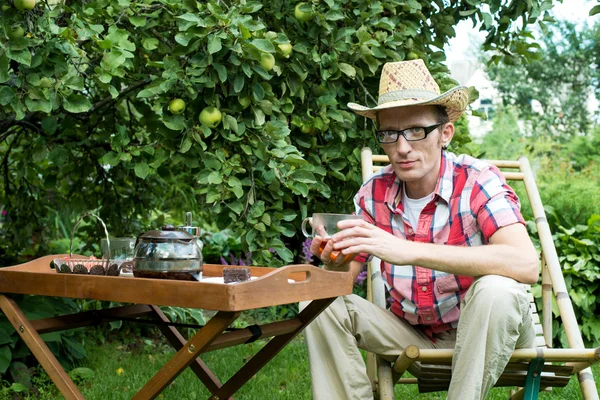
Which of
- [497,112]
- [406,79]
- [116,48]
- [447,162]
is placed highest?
[116,48]

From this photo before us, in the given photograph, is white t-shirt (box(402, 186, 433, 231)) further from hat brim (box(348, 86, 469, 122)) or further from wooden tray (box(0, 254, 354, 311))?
wooden tray (box(0, 254, 354, 311))

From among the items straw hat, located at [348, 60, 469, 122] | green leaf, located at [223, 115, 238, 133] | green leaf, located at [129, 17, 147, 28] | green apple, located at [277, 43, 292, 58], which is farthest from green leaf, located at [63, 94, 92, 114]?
straw hat, located at [348, 60, 469, 122]

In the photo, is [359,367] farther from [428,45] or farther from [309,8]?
[428,45]

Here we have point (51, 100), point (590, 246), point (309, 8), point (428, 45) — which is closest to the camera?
point (51, 100)

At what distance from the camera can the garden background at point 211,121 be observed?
2.57 meters

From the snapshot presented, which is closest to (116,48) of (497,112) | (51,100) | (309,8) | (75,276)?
(51,100)

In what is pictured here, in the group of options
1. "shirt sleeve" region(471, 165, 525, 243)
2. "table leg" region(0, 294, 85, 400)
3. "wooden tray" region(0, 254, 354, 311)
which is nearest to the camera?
"wooden tray" region(0, 254, 354, 311)

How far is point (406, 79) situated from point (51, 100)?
1.21m

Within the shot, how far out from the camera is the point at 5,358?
128 inches

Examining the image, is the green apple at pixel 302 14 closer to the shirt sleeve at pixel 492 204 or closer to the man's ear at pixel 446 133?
the man's ear at pixel 446 133

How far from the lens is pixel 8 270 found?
7.08 feet

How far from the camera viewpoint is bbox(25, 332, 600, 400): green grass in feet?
11.0

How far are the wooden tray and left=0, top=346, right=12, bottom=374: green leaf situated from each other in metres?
1.22

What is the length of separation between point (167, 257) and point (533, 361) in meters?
1.15
